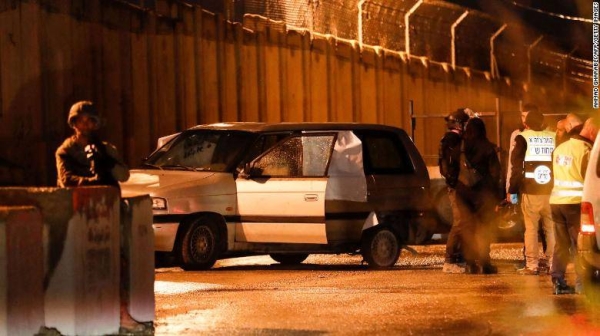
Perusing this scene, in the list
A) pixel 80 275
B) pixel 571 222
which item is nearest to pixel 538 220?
pixel 571 222

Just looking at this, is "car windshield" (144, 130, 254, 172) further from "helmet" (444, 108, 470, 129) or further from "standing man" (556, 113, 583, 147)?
"standing man" (556, 113, 583, 147)

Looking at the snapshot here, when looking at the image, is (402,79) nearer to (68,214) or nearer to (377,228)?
(377,228)

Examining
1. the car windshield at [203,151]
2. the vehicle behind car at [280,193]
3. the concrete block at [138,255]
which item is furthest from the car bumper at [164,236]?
the concrete block at [138,255]

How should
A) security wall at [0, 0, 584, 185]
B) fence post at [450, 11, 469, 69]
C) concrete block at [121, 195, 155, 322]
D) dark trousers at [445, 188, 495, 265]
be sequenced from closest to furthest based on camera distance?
concrete block at [121, 195, 155, 322] → dark trousers at [445, 188, 495, 265] → security wall at [0, 0, 584, 185] → fence post at [450, 11, 469, 69]

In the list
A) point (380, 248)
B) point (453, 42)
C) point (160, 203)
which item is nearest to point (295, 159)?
point (380, 248)

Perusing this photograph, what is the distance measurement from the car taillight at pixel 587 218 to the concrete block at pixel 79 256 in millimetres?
3747

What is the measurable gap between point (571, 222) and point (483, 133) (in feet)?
7.36

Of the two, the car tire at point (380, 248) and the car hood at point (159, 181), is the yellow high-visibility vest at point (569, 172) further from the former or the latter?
the car hood at point (159, 181)

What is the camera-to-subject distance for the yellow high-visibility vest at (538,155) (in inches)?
527

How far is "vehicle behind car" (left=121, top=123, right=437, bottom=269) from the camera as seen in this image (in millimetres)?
14008

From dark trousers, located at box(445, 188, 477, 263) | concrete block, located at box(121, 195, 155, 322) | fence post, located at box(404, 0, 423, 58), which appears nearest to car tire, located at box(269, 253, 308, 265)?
dark trousers, located at box(445, 188, 477, 263)

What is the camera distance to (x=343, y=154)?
14547 mm

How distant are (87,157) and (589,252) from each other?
3918mm

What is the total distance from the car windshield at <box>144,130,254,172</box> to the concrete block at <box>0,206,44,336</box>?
20.4 feet
